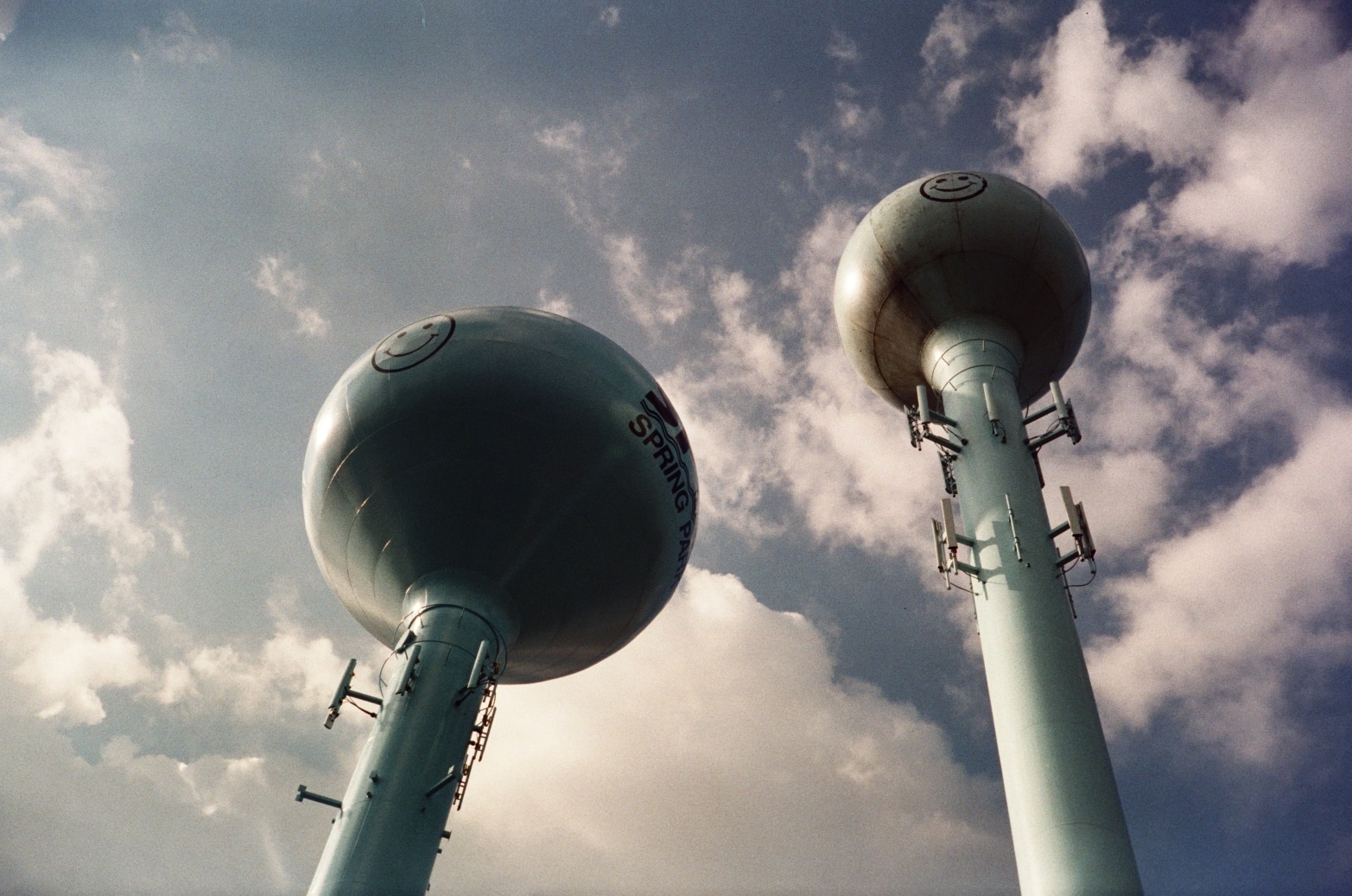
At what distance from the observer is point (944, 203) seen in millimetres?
17312

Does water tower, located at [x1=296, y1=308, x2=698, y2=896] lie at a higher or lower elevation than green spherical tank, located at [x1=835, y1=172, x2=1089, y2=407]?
lower

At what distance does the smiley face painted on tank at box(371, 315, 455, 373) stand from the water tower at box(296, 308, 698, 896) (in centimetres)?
4

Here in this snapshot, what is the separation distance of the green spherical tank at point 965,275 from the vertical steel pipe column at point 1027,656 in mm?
625

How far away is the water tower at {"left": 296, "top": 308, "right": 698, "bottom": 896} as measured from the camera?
13164 millimetres

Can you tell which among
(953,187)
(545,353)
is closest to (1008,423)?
(953,187)

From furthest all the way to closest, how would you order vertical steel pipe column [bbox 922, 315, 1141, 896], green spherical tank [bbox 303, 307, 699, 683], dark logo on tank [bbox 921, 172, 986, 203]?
1. dark logo on tank [bbox 921, 172, 986, 203]
2. green spherical tank [bbox 303, 307, 699, 683]
3. vertical steel pipe column [bbox 922, 315, 1141, 896]

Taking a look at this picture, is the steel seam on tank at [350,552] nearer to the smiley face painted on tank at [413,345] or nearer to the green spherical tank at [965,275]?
the smiley face painted on tank at [413,345]

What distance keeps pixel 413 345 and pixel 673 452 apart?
15.2ft

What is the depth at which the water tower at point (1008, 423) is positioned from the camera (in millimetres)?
11328

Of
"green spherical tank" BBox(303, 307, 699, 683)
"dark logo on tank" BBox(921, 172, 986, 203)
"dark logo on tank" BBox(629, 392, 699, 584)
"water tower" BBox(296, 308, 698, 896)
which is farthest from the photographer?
"dark logo on tank" BBox(921, 172, 986, 203)

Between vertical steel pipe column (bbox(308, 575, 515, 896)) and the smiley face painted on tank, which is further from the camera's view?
the smiley face painted on tank

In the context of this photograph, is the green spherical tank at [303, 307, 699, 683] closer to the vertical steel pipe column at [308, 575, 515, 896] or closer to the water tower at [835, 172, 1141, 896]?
the vertical steel pipe column at [308, 575, 515, 896]

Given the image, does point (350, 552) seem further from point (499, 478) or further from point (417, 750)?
point (417, 750)

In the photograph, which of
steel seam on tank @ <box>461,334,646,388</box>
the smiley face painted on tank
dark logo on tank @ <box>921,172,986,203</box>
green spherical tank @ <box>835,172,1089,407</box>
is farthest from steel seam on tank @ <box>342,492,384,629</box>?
dark logo on tank @ <box>921,172,986,203</box>
